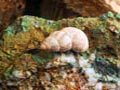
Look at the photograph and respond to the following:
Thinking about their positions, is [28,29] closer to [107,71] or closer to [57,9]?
[107,71]

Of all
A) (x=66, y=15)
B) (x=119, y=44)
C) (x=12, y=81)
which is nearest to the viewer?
(x=12, y=81)

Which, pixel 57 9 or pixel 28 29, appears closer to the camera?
pixel 28 29

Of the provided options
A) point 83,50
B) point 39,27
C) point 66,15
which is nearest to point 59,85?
point 83,50

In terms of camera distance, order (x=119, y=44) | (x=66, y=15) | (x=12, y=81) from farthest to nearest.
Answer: (x=66, y=15), (x=119, y=44), (x=12, y=81)

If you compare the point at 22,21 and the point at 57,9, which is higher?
the point at 22,21
